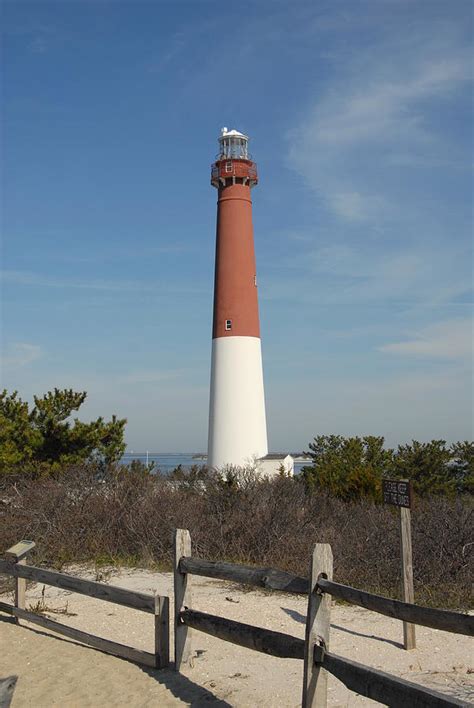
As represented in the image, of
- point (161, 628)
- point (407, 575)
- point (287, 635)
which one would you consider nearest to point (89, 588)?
point (161, 628)

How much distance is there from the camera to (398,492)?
28.2 ft

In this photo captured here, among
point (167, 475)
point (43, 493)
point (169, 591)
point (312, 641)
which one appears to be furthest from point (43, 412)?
point (312, 641)

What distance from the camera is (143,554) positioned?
1309 cm

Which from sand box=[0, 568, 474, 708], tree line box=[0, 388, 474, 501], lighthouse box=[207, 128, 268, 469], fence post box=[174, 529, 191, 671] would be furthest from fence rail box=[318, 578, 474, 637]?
lighthouse box=[207, 128, 268, 469]

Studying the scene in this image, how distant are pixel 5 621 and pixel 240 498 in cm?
662

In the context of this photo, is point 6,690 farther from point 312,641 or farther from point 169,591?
point 169,591

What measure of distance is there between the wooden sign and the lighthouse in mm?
15101

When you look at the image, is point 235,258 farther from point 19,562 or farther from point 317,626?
point 317,626

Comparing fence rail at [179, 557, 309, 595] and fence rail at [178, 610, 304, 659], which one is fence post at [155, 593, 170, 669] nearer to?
fence rail at [178, 610, 304, 659]

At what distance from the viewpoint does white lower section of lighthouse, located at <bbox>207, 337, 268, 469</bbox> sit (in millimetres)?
24000

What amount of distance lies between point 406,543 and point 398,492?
60 cm

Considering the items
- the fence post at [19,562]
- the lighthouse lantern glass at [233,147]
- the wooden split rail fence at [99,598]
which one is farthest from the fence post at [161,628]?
the lighthouse lantern glass at [233,147]

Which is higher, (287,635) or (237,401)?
(237,401)

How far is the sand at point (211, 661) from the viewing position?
6.33m
